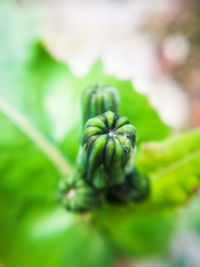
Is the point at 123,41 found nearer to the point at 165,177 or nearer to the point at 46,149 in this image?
the point at 46,149

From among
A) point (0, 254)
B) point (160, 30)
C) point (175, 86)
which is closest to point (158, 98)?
point (175, 86)

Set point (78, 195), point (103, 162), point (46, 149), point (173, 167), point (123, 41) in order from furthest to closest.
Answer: point (123, 41)
point (46, 149)
point (173, 167)
point (78, 195)
point (103, 162)

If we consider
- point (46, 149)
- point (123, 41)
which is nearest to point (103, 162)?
point (46, 149)

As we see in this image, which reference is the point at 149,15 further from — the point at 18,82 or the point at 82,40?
the point at 18,82

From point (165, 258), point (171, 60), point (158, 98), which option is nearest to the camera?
point (165, 258)

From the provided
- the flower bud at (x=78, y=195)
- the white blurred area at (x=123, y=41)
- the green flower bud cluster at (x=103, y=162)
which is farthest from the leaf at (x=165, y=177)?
the white blurred area at (x=123, y=41)
